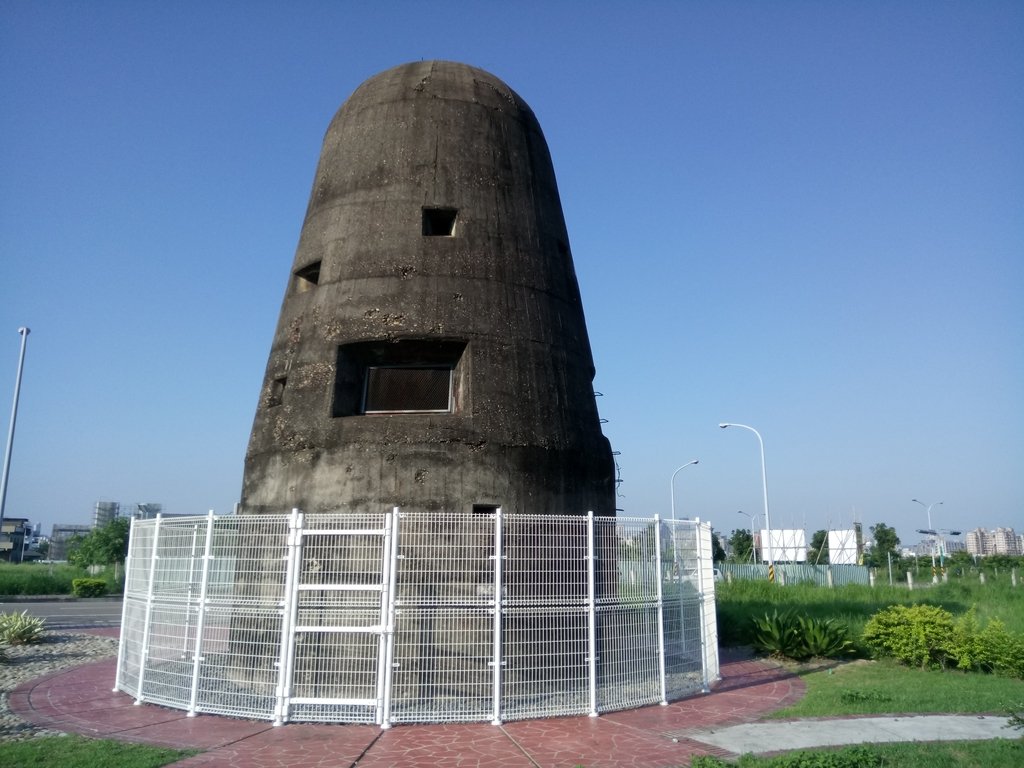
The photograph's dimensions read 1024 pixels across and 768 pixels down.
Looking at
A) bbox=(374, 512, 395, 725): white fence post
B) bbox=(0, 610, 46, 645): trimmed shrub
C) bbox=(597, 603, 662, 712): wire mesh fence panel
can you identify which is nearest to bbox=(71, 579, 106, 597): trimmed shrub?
bbox=(0, 610, 46, 645): trimmed shrub

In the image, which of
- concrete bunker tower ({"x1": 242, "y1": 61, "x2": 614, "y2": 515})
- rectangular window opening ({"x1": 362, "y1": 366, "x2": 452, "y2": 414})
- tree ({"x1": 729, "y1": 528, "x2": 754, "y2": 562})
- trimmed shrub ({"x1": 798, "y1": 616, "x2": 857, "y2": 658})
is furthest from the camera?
tree ({"x1": 729, "y1": 528, "x2": 754, "y2": 562})

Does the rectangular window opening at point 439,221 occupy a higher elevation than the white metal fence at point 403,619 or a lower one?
higher

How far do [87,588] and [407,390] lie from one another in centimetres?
3409

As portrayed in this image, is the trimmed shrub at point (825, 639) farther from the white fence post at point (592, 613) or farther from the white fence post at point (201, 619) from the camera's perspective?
the white fence post at point (201, 619)

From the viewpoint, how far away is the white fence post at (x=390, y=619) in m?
9.30

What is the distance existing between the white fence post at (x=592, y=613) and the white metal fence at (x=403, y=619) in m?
0.03

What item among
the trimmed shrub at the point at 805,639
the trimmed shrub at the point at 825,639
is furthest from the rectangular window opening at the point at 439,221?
the trimmed shrub at the point at 825,639

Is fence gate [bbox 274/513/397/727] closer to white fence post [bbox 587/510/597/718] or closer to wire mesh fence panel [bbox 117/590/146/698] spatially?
white fence post [bbox 587/510/597/718]

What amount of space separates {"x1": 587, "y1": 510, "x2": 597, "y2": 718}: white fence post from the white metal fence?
0.03 meters

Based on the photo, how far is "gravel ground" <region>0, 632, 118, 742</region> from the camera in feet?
30.3

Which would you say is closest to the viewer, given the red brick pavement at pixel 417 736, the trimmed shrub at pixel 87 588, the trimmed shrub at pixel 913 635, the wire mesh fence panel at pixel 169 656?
the red brick pavement at pixel 417 736

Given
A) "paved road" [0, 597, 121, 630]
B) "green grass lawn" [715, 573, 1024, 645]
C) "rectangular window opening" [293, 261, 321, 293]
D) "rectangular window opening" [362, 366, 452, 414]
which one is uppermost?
"rectangular window opening" [293, 261, 321, 293]

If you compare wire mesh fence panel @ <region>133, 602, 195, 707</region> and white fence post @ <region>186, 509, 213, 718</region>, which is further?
wire mesh fence panel @ <region>133, 602, 195, 707</region>

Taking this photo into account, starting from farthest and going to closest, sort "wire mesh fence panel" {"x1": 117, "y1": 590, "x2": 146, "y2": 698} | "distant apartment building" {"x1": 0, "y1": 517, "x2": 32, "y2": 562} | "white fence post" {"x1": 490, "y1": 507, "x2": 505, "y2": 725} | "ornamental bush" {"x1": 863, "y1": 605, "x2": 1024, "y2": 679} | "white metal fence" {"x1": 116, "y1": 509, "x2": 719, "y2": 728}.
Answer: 1. "distant apartment building" {"x1": 0, "y1": 517, "x2": 32, "y2": 562}
2. "ornamental bush" {"x1": 863, "y1": 605, "x2": 1024, "y2": 679}
3. "wire mesh fence panel" {"x1": 117, "y1": 590, "x2": 146, "y2": 698}
4. "white metal fence" {"x1": 116, "y1": 509, "x2": 719, "y2": 728}
5. "white fence post" {"x1": 490, "y1": 507, "x2": 505, "y2": 725}
